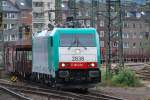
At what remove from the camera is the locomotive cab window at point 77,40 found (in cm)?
2642

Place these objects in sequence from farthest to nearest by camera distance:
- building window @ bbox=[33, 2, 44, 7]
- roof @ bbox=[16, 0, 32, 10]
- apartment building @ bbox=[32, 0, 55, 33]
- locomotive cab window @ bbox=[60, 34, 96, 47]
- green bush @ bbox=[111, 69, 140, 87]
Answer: roof @ bbox=[16, 0, 32, 10], building window @ bbox=[33, 2, 44, 7], apartment building @ bbox=[32, 0, 55, 33], green bush @ bbox=[111, 69, 140, 87], locomotive cab window @ bbox=[60, 34, 96, 47]

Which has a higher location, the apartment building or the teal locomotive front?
the apartment building

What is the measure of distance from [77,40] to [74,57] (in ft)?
2.97

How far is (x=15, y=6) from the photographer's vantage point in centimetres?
12381

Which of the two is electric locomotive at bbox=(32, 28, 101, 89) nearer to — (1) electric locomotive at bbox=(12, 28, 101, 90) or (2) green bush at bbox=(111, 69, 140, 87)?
(1) electric locomotive at bbox=(12, 28, 101, 90)

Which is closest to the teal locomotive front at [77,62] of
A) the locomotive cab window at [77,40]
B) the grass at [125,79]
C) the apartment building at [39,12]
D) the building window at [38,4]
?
the locomotive cab window at [77,40]

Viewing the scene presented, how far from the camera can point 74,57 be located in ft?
85.9

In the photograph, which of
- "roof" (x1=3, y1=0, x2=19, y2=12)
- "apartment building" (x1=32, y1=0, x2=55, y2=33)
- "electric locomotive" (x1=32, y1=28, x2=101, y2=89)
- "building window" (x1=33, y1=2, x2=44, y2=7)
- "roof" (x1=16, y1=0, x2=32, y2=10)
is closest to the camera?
"electric locomotive" (x1=32, y1=28, x2=101, y2=89)

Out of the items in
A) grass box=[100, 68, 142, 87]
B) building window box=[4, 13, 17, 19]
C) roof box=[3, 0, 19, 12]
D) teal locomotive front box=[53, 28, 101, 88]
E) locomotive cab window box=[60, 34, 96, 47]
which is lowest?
grass box=[100, 68, 142, 87]

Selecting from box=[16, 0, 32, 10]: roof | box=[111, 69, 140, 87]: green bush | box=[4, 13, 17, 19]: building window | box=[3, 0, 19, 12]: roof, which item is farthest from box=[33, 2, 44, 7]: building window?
box=[111, 69, 140, 87]: green bush

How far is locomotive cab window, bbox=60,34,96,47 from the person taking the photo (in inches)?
1040

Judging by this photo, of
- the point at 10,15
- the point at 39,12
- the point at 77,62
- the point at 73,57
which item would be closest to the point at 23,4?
the point at 10,15

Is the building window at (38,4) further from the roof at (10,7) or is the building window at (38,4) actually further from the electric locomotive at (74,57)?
the electric locomotive at (74,57)

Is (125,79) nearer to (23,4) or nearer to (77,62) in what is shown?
(77,62)
